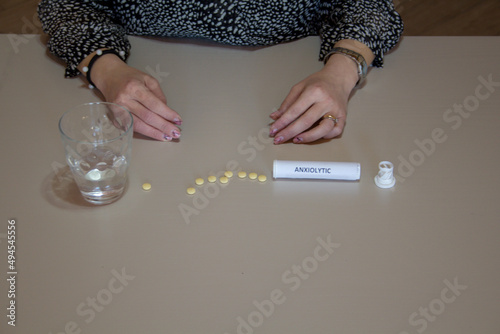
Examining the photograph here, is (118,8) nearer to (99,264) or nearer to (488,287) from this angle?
(99,264)

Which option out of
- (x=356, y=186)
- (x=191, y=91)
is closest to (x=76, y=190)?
(x=191, y=91)

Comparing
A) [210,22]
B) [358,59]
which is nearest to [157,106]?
[210,22]

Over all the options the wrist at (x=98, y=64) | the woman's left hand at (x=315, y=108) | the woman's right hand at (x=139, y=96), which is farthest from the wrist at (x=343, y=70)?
the wrist at (x=98, y=64)

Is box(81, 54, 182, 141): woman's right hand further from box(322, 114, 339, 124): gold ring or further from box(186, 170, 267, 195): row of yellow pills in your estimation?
box(322, 114, 339, 124): gold ring

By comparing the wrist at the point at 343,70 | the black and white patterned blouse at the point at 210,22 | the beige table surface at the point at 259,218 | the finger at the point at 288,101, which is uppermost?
the black and white patterned blouse at the point at 210,22

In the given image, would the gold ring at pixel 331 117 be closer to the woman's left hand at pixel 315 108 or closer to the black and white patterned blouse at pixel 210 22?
the woman's left hand at pixel 315 108

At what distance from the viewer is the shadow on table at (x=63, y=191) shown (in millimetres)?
899

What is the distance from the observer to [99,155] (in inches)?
35.6

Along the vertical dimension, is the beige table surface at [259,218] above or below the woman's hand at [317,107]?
below

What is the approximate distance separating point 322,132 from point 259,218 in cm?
23

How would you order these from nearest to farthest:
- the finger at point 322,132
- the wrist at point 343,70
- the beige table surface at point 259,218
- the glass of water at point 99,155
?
the beige table surface at point 259,218 → the glass of water at point 99,155 → the finger at point 322,132 → the wrist at point 343,70

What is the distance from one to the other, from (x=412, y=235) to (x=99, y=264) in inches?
19.2

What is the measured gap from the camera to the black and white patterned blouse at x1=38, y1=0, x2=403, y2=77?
3.87ft

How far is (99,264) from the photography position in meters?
0.80
